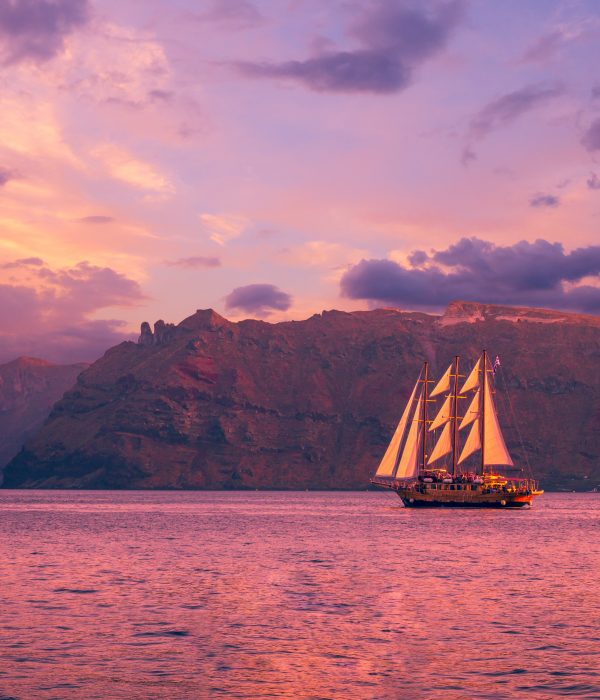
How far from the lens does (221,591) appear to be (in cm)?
6350

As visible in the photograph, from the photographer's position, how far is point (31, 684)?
3641 centimetres

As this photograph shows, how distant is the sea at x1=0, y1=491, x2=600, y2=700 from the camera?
120ft

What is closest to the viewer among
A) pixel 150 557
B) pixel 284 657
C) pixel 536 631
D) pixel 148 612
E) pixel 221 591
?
pixel 284 657

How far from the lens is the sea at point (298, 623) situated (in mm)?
36719

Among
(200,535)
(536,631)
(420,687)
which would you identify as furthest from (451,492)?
(420,687)

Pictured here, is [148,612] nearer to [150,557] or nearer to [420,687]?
[420,687]

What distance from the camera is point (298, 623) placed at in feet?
165

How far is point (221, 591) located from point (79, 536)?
64.5 m

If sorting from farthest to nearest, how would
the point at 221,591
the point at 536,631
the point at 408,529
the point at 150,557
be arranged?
the point at 408,529 < the point at 150,557 < the point at 221,591 < the point at 536,631

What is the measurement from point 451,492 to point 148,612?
150450 millimetres

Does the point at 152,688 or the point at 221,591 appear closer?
the point at 152,688

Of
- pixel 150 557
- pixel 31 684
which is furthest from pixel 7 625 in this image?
pixel 150 557

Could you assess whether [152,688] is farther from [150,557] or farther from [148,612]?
[150,557]

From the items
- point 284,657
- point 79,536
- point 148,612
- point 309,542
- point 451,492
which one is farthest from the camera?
point 451,492
